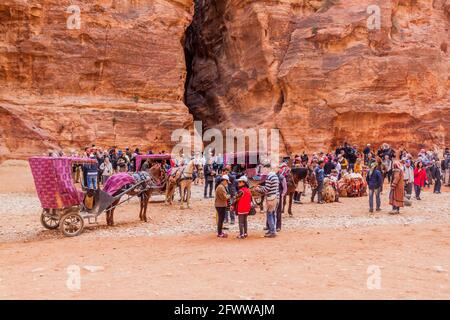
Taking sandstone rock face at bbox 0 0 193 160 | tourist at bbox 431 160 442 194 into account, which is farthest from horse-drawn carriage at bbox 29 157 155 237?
sandstone rock face at bbox 0 0 193 160

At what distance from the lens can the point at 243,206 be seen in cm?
1050

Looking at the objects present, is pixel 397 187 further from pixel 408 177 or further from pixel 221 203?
pixel 221 203

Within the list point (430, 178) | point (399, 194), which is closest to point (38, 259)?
point (399, 194)

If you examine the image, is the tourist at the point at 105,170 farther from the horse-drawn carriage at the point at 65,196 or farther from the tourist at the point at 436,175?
the tourist at the point at 436,175

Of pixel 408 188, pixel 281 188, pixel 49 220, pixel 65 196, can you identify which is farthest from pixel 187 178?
pixel 408 188

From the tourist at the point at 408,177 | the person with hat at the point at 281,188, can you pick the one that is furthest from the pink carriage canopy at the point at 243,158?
the tourist at the point at 408,177

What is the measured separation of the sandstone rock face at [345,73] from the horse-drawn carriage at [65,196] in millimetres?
21201

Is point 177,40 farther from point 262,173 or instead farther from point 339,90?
→ point 262,173

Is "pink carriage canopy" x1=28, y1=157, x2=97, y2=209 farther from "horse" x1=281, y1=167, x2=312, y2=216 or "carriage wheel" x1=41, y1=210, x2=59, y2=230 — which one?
"horse" x1=281, y1=167, x2=312, y2=216

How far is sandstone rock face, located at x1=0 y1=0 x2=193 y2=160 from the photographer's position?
28906 mm

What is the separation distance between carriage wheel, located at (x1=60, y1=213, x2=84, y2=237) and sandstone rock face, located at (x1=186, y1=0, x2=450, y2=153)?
21.9m

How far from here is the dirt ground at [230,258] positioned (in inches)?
245

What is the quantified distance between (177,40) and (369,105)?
47.4 feet

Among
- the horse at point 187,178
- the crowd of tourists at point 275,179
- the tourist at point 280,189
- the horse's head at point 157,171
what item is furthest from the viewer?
the horse's head at point 157,171
